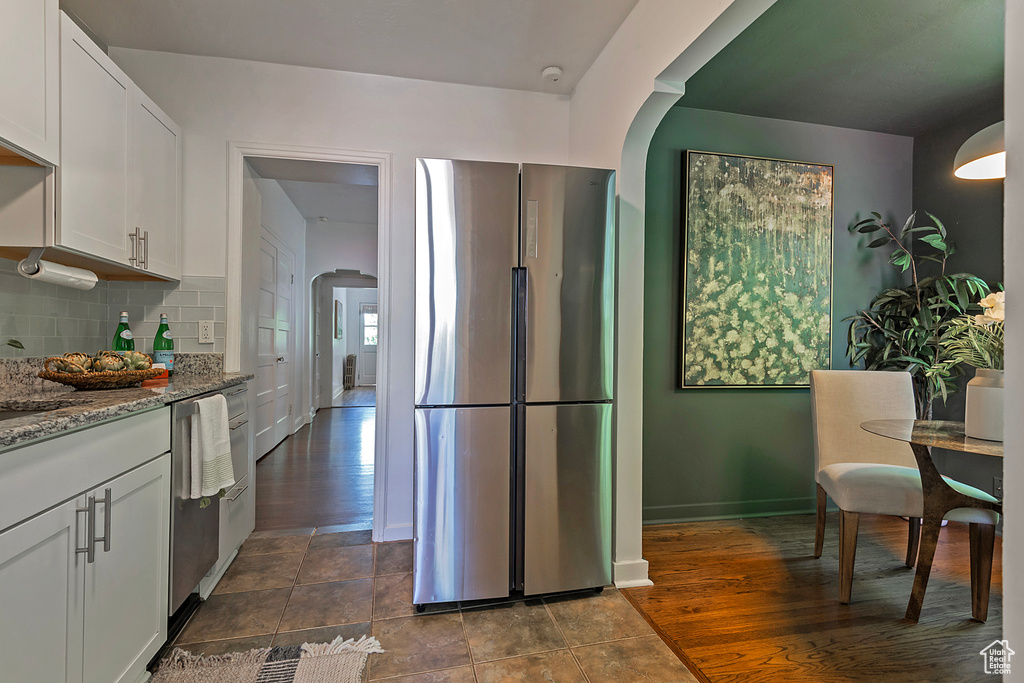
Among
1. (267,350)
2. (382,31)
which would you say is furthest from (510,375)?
(267,350)

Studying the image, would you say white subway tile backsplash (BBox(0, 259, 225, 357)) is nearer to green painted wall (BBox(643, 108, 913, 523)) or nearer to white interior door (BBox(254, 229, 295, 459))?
white interior door (BBox(254, 229, 295, 459))

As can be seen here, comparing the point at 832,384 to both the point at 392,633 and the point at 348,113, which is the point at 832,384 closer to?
the point at 392,633

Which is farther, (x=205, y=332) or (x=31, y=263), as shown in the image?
(x=205, y=332)

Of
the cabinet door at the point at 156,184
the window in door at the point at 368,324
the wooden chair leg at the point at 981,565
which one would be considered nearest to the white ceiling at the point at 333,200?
the cabinet door at the point at 156,184

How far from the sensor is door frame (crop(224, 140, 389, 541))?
2.62 m

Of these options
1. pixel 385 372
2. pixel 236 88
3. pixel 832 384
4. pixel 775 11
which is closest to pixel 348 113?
pixel 236 88

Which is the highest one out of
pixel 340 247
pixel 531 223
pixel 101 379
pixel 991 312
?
pixel 340 247

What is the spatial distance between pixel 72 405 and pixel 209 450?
1.69 feet

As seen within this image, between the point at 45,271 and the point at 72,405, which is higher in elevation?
the point at 45,271

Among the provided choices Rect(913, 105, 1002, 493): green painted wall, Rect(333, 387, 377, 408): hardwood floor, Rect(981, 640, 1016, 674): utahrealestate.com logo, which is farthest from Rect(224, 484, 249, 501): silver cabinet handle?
Rect(333, 387, 377, 408): hardwood floor

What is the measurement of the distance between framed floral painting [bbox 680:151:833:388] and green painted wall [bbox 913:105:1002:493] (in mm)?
677

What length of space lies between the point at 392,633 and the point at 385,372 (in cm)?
132

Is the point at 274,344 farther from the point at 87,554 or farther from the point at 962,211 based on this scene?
the point at 962,211

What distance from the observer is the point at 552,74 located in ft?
8.88
